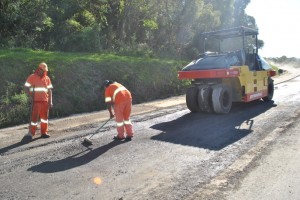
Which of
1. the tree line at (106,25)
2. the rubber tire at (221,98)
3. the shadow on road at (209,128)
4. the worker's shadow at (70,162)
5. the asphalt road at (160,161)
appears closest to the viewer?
the asphalt road at (160,161)

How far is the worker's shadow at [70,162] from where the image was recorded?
5688 millimetres

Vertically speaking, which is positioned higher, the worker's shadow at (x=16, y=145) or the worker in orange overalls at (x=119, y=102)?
the worker in orange overalls at (x=119, y=102)

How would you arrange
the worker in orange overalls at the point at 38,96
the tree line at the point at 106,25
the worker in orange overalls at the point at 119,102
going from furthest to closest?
the tree line at the point at 106,25, the worker in orange overalls at the point at 38,96, the worker in orange overalls at the point at 119,102

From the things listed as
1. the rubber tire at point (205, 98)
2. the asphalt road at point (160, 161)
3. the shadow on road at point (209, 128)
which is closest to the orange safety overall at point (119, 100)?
the asphalt road at point (160, 161)

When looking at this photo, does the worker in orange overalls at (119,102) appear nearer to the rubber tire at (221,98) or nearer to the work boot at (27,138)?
the work boot at (27,138)

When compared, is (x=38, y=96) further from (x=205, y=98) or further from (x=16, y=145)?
(x=205, y=98)

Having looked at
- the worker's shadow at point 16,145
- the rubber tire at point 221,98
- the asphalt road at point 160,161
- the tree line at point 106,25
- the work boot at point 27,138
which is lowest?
the asphalt road at point 160,161

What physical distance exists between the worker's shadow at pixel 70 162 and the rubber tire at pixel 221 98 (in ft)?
15.0

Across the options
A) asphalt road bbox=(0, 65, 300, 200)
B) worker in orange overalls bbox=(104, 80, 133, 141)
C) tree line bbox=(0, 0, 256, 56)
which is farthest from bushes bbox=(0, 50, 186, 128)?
tree line bbox=(0, 0, 256, 56)

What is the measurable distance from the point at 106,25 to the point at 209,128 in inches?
574

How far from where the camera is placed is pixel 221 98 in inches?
410

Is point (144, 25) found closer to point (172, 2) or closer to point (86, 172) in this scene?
point (172, 2)

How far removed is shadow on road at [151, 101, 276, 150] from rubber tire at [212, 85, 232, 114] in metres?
0.20

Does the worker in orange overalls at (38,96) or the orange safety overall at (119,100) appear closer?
the orange safety overall at (119,100)
